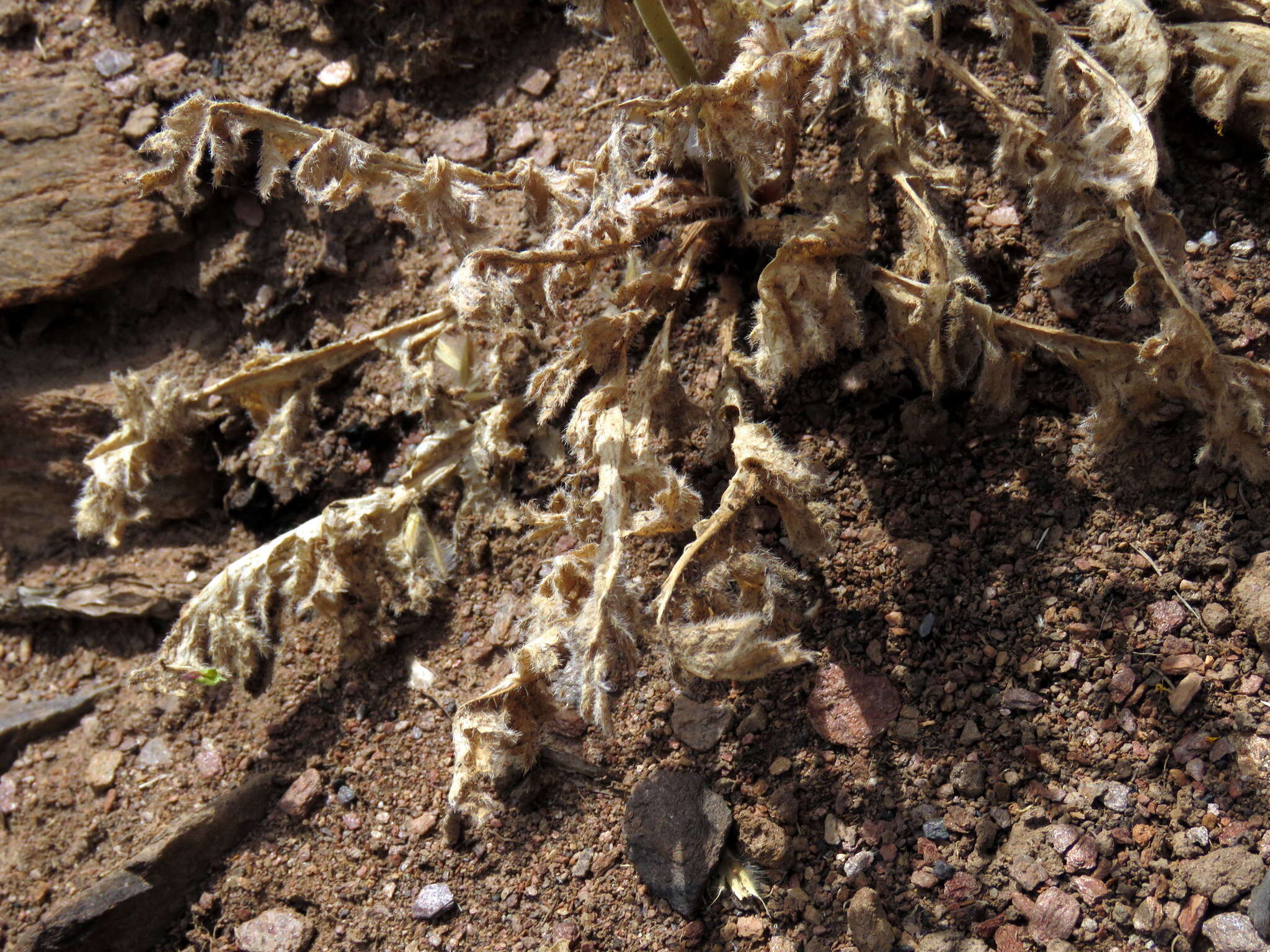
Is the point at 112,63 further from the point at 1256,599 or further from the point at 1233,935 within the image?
the point at 1233,935

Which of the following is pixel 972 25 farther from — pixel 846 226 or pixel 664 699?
pixel 664 699

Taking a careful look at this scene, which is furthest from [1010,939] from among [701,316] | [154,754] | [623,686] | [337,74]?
[337,74]

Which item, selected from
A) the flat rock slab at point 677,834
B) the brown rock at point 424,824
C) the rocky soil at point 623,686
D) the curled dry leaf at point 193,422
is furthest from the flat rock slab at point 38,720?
the flat rock slab at point 677,834

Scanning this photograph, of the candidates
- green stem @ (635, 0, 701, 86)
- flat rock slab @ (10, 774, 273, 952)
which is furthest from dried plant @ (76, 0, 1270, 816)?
flat rock slab @ (10, 774, 273, 952)

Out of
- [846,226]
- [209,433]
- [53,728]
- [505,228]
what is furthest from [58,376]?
[846,226]

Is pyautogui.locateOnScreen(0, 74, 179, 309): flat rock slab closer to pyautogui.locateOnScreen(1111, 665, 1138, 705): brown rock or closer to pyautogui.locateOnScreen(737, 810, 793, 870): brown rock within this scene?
pyautogui.locateOnScreen(737, 810, 793, 870): brown rock

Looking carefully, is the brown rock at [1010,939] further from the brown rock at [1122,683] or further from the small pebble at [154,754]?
the small pebble at [154,754]
